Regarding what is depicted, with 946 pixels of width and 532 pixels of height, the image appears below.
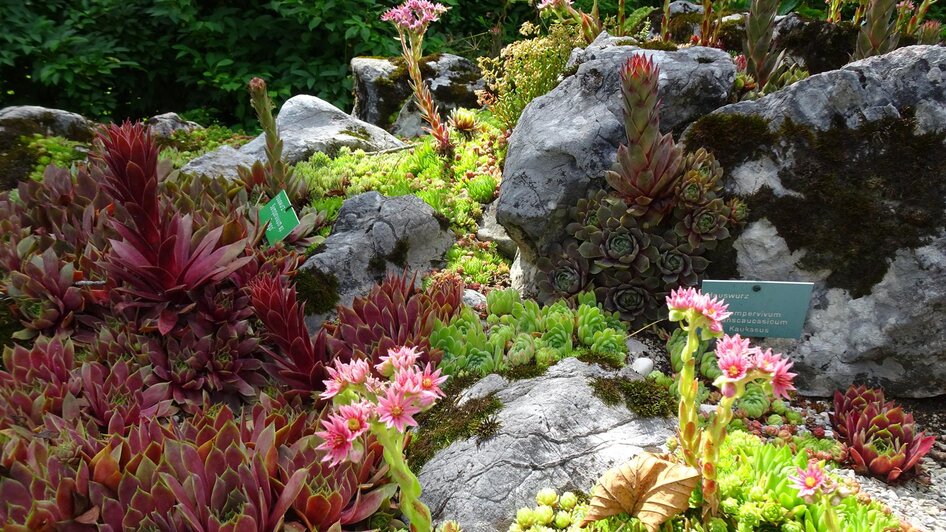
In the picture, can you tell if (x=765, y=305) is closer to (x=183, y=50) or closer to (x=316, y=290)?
(x=316, y=290)

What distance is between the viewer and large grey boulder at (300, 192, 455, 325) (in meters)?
4.27

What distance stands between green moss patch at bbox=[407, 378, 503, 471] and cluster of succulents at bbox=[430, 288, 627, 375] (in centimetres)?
29

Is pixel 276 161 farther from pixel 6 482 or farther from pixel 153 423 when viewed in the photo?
pixel 6 482

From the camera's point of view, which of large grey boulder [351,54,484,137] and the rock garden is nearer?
the rock garden

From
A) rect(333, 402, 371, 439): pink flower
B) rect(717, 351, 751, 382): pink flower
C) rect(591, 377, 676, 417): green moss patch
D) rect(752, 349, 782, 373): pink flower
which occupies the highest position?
rect(752, 349, 782, 373): pink flower

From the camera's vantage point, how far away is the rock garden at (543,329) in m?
2.17

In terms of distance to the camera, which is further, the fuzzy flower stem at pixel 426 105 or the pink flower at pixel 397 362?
the fuzzy flower stem at pixel 426 105

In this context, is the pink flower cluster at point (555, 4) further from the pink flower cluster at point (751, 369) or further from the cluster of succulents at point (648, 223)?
the pink flower cluster at point (751, 369)

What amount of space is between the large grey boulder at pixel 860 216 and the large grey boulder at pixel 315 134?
456cm

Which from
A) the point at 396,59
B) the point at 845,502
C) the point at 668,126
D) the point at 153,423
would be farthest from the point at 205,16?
the point at 845,502

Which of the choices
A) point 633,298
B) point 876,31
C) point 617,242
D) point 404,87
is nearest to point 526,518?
point 633,298

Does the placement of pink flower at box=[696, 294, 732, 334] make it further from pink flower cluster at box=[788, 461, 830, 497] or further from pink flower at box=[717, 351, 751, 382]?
pink flower cluster at box=[788, 461, 830, 497]

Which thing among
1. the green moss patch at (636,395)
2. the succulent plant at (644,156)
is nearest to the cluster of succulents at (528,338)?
the green moss patch at (636,395)

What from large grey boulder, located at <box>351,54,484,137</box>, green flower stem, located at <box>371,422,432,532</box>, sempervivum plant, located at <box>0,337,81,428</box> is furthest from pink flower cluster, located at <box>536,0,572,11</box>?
green flower stem, located at <box>371,422,432,532</box>
